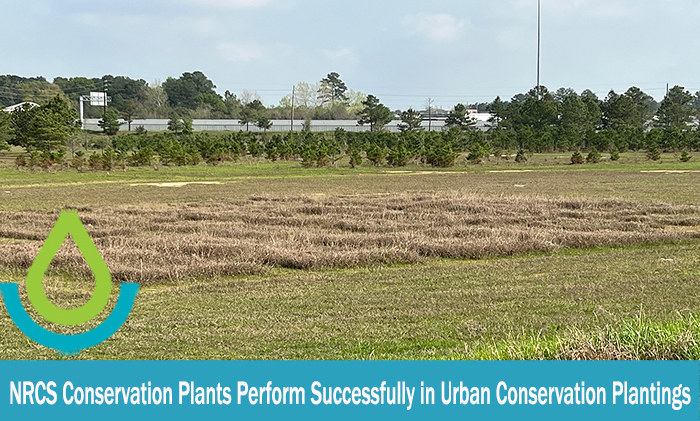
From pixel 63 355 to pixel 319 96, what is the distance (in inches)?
4988

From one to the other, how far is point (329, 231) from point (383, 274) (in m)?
5.24

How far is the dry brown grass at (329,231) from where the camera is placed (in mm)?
13312

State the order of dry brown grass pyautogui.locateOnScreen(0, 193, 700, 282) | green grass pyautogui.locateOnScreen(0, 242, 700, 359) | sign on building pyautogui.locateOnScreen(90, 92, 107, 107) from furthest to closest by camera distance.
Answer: sign on building pyautogui.locateOnScreen(90, 92, 107, 107), dry brown grass pyautogui.locateOnScreen(0, 193, 700, 282), green grass pyautogui.locateOnScreen(0, 242, 700, 359)

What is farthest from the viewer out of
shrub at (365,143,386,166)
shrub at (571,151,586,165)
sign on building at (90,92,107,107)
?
sign on building at (90,92,107,107)

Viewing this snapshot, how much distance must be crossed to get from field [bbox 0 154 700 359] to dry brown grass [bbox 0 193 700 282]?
49 millimetres

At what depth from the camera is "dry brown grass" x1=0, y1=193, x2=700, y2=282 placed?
13.3 metres

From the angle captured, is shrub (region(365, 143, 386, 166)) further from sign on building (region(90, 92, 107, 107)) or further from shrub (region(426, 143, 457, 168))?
sign on building (region(90, 92, 107, 107))

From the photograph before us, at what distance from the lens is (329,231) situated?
17.5 metres

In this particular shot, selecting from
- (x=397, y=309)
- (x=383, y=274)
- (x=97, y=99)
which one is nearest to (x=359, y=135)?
(x=97, y=99)

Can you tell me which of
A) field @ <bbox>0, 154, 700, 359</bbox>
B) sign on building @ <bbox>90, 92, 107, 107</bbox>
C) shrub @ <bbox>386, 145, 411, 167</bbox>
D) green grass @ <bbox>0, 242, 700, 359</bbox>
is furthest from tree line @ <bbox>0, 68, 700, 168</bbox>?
green grass @ <bbox>0, 242, 700, 359</bbox>

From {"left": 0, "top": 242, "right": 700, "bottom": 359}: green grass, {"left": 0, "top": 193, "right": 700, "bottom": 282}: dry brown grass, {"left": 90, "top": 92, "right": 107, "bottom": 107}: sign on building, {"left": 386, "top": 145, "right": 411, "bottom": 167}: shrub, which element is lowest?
{"left": 0, "top": 242, "right": 700, "bottom": 359}: green grass

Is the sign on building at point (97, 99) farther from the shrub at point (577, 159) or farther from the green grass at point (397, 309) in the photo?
the green grass at point (397, 309)

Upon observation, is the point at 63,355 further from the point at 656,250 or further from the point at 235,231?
the point at 656,250

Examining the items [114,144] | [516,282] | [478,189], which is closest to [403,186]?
[478,189]
